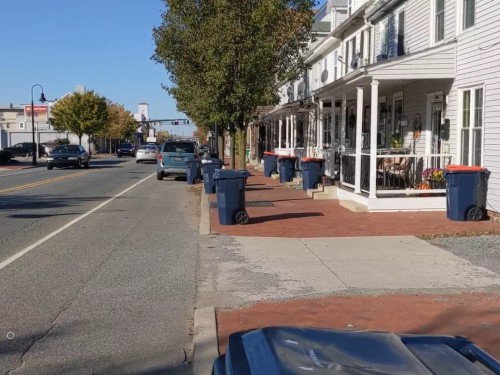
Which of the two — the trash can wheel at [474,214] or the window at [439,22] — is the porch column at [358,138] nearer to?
the window at [439,22]

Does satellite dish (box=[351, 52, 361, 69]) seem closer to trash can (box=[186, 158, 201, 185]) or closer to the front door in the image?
the front door

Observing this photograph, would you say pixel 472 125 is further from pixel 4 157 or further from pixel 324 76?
pixel 4 157

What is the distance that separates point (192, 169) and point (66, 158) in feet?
51.3

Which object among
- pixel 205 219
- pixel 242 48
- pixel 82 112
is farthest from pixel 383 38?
pixel 82 112

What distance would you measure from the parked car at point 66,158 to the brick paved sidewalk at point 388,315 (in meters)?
34.4

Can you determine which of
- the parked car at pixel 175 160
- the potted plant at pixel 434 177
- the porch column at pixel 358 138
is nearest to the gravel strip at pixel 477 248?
the potted plant at pixel 434 177

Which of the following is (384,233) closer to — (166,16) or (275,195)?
(275,195)

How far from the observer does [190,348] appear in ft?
18.2

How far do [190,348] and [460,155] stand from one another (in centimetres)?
1048

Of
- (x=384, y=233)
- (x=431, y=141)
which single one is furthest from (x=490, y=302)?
(x=431, y=141)

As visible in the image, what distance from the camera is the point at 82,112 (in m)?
71.1

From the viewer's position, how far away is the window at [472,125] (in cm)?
1341

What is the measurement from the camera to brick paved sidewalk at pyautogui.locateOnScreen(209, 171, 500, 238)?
38.2 ft

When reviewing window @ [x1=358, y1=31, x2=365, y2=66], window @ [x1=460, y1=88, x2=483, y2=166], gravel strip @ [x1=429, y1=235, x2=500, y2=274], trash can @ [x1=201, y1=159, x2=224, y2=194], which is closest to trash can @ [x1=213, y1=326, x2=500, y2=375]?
gravel strip @ [x1=429, y1=235, x2=500, y2=274]
